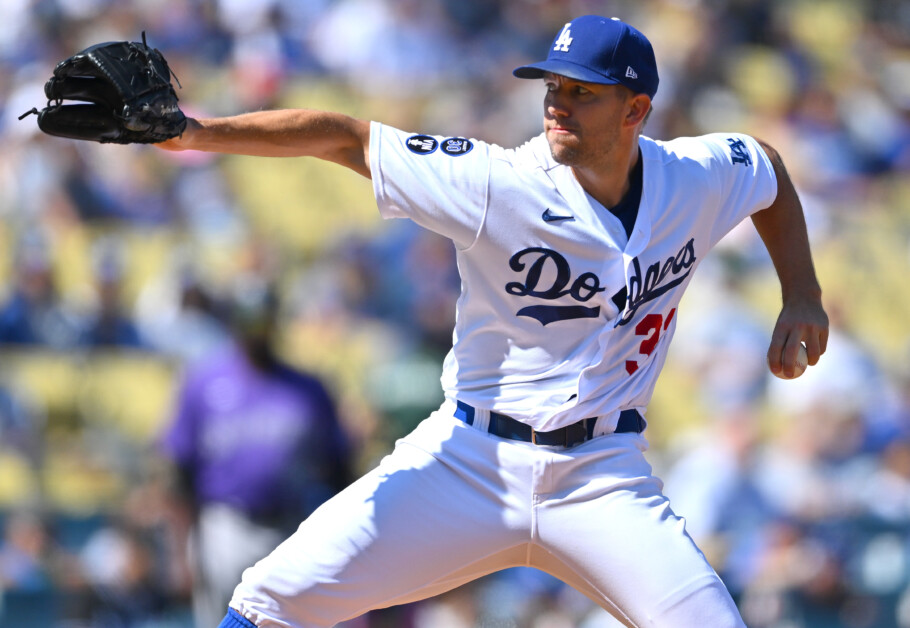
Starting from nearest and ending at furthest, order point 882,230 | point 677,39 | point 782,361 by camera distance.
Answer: point 782,361 < point 882,230 < point 677,39

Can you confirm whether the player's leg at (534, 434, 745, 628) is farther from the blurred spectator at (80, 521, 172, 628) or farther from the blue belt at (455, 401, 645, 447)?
the blurred spectator at (80, 521, 172, 628)

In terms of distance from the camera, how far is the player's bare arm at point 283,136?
Answer: 10.0ft

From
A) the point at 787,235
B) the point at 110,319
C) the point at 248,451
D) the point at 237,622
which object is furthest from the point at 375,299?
the point at 237,622

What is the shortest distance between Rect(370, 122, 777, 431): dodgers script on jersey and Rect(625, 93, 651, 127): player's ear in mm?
131

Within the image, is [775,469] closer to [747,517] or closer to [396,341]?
Answer: [747,517]

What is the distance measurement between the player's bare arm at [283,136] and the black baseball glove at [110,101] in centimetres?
7

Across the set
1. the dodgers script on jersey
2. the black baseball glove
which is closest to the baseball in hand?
the dodgers script on jersey

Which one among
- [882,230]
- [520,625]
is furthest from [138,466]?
[882,230]

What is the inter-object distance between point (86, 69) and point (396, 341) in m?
4.61

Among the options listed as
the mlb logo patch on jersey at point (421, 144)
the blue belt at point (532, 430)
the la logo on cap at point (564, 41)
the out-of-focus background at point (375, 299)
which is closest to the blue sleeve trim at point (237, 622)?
the blue belt at point (532, 430)

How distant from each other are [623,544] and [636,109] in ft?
3.89

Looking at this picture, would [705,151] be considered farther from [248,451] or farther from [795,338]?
[248,451]

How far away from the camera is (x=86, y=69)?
2965mm

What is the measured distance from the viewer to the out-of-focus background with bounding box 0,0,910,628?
6.41 metres
